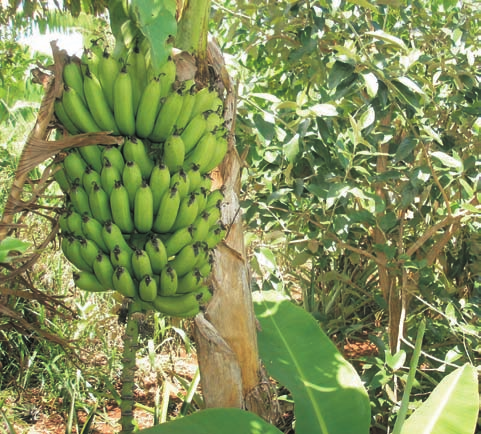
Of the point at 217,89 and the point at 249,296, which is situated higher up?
the point at 217,89

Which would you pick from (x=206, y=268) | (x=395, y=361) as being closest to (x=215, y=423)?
(x=206, y=268)

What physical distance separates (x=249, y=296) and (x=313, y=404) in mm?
358

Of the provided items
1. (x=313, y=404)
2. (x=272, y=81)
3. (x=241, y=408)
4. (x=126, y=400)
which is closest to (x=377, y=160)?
(x=272, y=81)

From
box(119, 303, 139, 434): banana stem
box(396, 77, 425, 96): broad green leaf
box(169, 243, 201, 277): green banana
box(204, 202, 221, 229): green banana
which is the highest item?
box(396, 77, 425, 96): broad green leaf

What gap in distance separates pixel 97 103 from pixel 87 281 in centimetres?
37

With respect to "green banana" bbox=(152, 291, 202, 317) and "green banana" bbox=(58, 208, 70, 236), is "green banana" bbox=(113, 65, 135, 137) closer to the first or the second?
"green banana" bbox=(58, 208, 70, 236)

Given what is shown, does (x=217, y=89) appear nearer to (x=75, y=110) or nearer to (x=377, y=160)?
(x=75, y=110)

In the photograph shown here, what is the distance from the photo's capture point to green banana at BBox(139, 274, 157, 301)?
1061 millimetres

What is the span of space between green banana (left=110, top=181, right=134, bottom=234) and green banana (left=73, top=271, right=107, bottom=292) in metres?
0.12

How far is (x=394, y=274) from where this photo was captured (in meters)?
Result: 2.54

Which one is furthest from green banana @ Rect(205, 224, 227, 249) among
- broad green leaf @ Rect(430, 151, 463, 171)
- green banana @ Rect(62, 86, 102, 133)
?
broad green leaf @ Rect(430, 151, 463, 171)

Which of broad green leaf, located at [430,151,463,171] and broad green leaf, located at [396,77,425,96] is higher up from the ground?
broad green leaf, located at [396,77,425,96]

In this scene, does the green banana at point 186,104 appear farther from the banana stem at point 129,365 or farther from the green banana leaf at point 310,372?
the green banana leaf at point 310,372

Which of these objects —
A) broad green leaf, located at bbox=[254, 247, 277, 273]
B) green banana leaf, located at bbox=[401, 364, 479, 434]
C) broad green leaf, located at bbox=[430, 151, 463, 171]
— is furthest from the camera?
broad green leaf, located at bbox=[254, 247, 277, 273]
